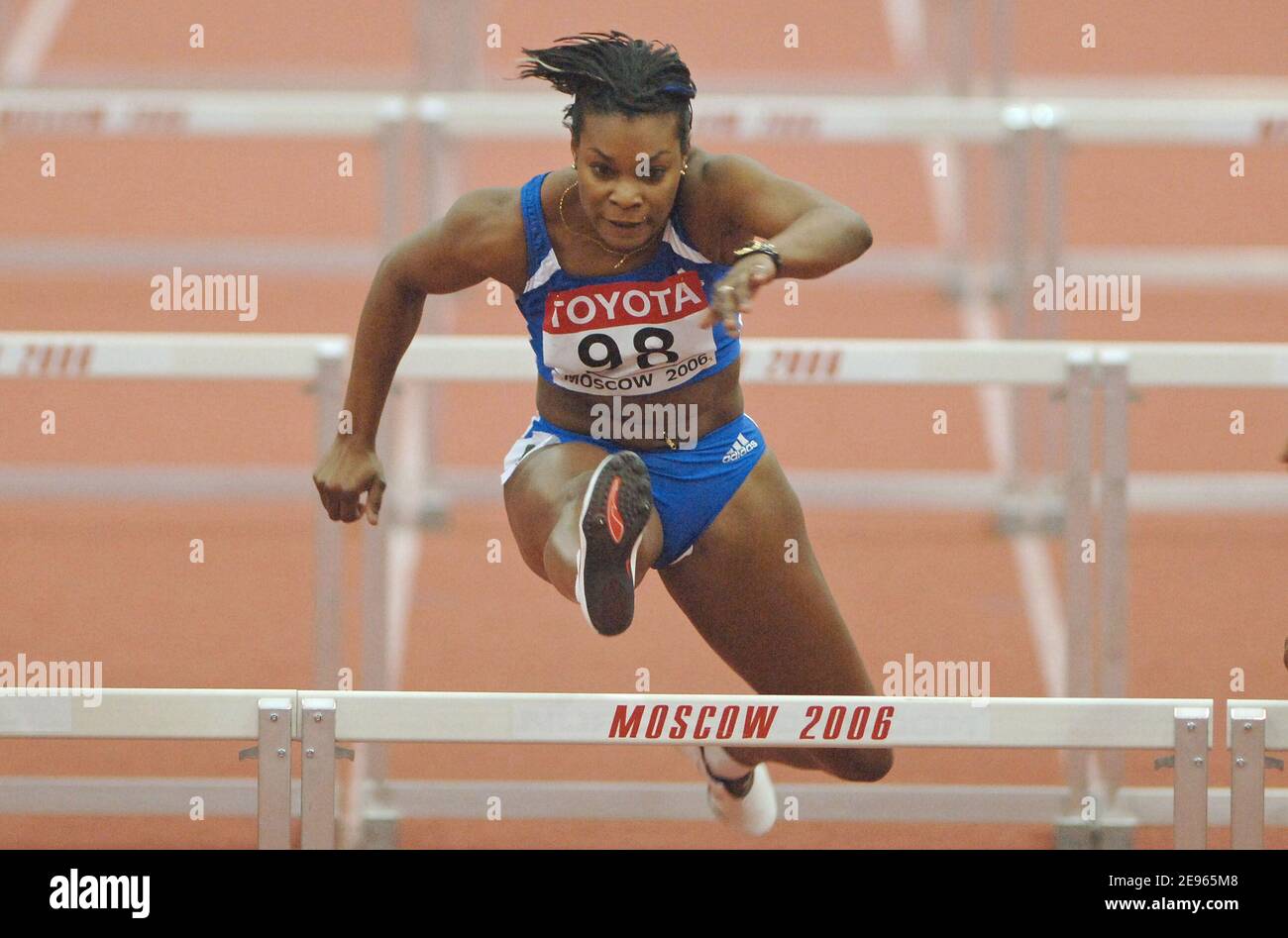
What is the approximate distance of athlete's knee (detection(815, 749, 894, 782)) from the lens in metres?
3.84

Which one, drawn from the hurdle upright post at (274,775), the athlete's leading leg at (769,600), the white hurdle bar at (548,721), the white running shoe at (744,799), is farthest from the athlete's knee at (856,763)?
Answer: the hurdle upright post at (274,775)

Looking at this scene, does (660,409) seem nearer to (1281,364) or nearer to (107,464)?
(1281,364)

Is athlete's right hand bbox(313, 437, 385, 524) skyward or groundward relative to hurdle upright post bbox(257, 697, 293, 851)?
skyward

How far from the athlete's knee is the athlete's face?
3.72ft

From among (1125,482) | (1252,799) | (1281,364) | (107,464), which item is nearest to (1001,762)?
(1125,482)

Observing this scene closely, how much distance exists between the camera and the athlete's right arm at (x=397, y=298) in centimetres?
346

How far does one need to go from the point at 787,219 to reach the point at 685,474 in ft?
1.85

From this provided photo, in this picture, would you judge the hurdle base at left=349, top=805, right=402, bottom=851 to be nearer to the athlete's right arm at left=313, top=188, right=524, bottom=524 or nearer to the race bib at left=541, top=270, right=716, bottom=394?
the athlete's right arm at left=313, top=188, right=524, bottom=524

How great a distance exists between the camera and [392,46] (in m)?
11.1

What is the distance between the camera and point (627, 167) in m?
3.26

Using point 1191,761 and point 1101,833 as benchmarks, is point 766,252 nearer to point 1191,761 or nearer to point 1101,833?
point 1191,761

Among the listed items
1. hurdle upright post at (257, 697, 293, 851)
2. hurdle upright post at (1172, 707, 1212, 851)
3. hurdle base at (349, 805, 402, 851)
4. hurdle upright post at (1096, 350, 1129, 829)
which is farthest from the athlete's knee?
hurdle base at (349, 805, 402, 851)

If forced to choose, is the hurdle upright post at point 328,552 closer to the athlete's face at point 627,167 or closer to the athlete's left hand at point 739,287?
the athlete's face at point 627,167

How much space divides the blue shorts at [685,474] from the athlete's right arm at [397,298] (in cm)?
27
